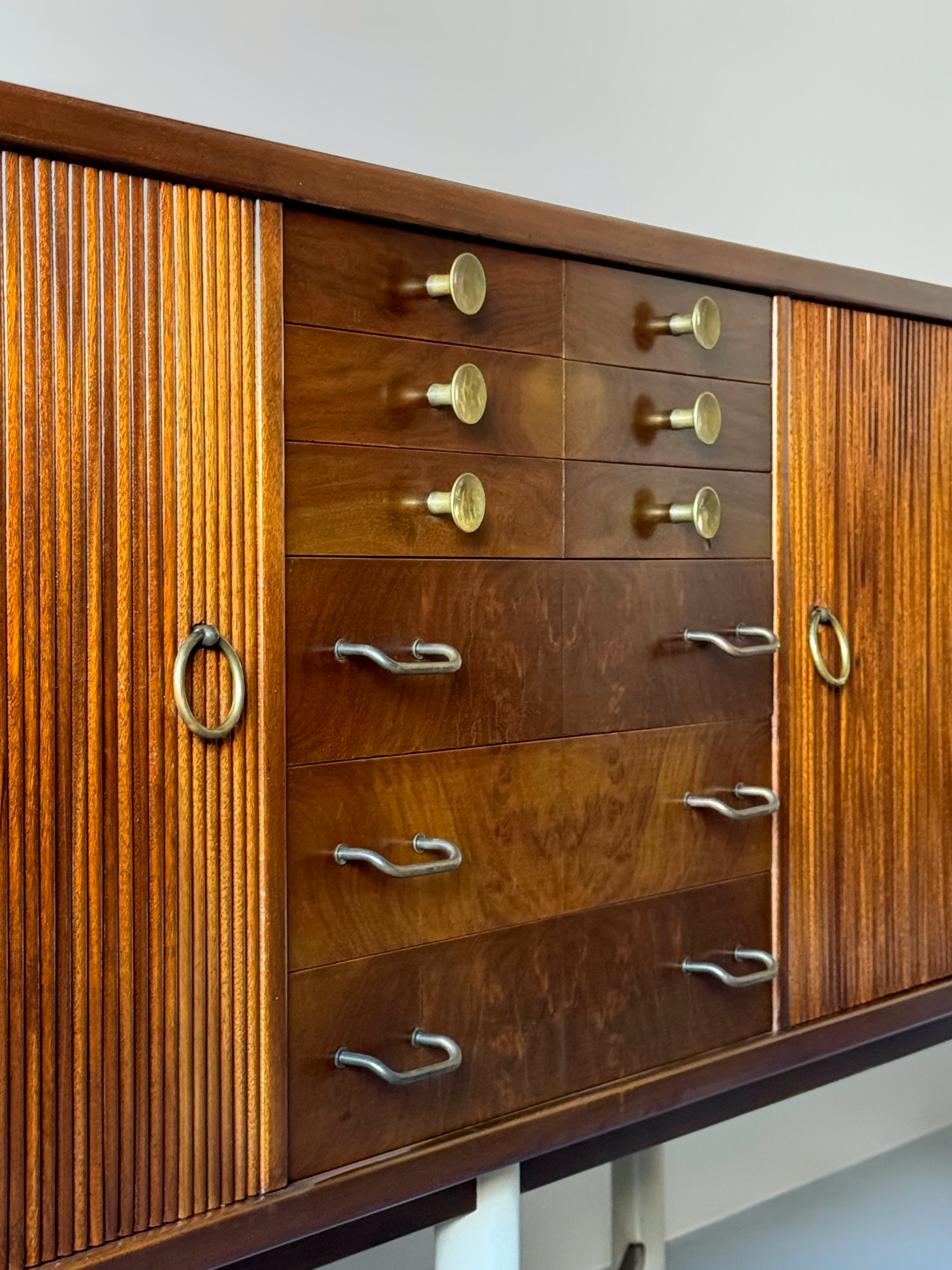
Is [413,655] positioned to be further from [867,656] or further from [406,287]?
[867,656]

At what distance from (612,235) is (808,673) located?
414mm

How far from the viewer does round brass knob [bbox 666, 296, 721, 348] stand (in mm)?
1010

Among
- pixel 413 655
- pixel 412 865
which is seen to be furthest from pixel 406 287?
pixel 412 865

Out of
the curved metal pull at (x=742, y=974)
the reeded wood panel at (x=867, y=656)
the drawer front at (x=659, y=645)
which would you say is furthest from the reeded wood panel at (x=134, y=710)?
the reeded wood panel at (x=867, y=656)

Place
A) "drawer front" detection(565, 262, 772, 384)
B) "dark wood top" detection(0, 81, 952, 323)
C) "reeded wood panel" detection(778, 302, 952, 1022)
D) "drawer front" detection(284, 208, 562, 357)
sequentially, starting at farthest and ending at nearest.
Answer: "reeded wood panel" detection(778, 302, 952, 1022), "drawer front" detection(565, 262, 772, 384), "drawer front" detection(284, 208, 562, 357), "dark wood top" detection(0, 81, 952, 323)

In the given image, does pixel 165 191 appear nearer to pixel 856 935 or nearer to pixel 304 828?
pixel 304 828

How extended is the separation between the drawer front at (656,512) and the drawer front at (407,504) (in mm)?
21

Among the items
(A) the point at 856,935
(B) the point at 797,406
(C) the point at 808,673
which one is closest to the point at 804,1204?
(A) the point at 856,935

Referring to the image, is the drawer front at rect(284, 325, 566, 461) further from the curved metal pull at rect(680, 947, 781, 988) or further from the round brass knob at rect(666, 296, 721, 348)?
the curved metal pull at rect(680, 947, 781, 988)

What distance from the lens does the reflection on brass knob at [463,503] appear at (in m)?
0.89

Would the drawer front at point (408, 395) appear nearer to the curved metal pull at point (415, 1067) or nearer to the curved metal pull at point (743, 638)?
the curved metal pull at point (743, 638)

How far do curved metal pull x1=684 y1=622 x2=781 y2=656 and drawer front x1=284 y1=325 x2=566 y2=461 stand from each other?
7.6 inches

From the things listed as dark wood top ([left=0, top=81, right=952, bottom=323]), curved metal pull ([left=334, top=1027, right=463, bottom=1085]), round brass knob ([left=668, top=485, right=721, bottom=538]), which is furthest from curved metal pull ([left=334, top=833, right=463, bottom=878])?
dark wood top ([left=0, top=81, right=952, bottom=323])

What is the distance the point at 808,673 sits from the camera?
114cm
